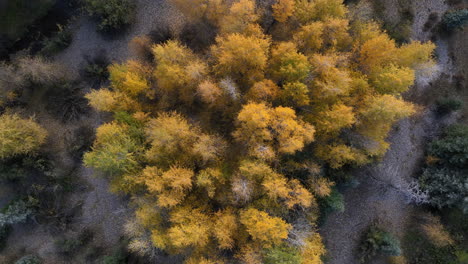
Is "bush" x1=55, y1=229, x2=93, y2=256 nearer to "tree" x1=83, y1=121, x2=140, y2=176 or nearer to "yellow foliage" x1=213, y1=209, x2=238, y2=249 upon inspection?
"tree" x1=83, y1=121, x2=140, y2=176

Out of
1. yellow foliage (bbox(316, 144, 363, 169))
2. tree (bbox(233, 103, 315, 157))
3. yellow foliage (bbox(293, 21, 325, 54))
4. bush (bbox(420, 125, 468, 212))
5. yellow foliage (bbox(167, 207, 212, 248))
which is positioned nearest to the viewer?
tree (bbox(233, 103, 315, 157))

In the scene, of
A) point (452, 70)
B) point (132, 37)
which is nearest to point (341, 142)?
point (452, 70)

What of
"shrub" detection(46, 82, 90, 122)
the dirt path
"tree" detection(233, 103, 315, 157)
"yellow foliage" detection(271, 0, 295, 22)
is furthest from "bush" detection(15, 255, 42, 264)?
"yellow foliage" detection(271, 0, 295, 22)

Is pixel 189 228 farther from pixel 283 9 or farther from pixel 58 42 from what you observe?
pixel 58 42

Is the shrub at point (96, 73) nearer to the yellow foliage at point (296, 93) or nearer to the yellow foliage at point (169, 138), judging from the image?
the yellow foliage at point (169, 138)

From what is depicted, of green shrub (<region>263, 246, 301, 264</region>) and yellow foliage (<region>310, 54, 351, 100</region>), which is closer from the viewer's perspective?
green shrub (<region>263, 246, 301, 264</region>)

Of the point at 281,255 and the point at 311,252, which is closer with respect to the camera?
the point at 281,255

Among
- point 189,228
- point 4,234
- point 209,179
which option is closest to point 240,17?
point 209,179

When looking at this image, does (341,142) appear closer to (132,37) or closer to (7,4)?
(132,37)
